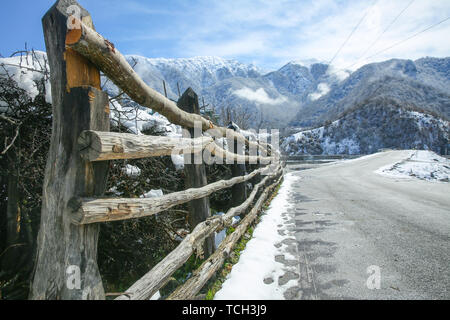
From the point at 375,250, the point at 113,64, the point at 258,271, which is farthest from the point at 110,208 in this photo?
the point at 375,250

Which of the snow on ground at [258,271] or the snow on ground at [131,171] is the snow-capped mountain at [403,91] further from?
the snow on ground at [131,171]

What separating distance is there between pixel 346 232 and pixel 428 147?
267ft

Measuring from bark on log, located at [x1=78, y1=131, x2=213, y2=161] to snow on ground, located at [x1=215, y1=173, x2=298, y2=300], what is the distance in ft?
4.60

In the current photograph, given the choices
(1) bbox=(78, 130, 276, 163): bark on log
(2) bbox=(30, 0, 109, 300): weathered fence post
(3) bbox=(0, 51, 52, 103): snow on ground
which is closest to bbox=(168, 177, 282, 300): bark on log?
(2) bbox=(30, 0, 109, 300): weathered fence post

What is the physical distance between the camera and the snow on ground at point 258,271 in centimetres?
207

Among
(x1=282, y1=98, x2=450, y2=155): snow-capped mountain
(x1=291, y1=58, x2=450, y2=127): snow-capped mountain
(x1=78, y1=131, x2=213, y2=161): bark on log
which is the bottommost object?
(x1=78, y1=131, x2=213, y2=161): bark on log

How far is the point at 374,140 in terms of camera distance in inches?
2756

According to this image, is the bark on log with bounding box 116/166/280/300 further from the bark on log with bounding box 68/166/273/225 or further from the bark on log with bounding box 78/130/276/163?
the bark on log with bounding box 78/130/276/163

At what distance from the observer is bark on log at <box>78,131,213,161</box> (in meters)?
1.24

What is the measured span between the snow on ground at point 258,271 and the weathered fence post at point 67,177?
1219mm

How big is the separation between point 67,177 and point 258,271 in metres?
2.02
